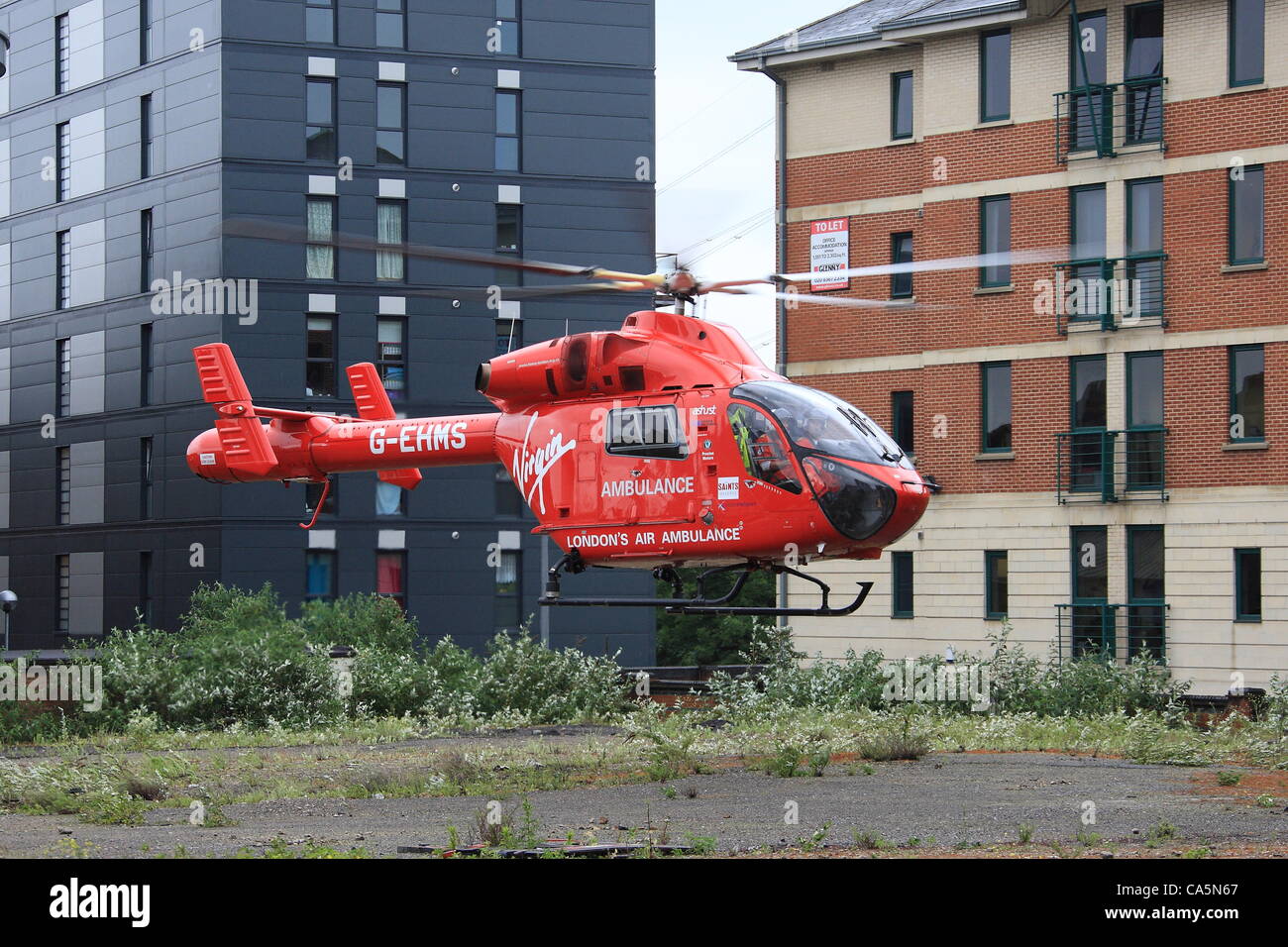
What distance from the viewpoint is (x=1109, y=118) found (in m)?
32.7

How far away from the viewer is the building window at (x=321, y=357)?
46.2 metres

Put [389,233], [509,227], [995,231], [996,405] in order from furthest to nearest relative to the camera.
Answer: [509,227] < [389,233] < [995,231] < [996,405]

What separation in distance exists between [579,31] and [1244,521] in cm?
2605

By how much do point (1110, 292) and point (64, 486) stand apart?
33.5 meters

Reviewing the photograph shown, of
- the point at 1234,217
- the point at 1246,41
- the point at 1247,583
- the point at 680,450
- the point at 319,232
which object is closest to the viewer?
the point at 680,450

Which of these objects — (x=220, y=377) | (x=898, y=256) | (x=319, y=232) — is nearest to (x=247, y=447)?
(x=220, y=377)

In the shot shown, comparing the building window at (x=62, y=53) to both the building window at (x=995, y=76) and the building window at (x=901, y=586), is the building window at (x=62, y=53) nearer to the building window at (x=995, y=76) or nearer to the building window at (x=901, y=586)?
the building window at (x=995, y=76)

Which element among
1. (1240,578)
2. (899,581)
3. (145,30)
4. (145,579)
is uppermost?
(145,30)

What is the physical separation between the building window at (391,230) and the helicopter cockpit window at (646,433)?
29518mm

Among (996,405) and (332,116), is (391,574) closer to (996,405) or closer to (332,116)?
(332,116)

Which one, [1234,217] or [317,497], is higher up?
[1234,217]

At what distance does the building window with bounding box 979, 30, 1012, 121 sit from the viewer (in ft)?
112

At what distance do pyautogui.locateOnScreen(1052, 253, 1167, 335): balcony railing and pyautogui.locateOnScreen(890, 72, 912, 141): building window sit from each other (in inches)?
193
